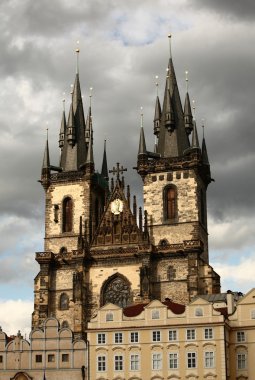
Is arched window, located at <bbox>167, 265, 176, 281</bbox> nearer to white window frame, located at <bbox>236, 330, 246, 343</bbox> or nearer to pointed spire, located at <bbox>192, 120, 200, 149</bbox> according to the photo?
pointed spire, located at <bbox>192, 120, 200, 149</bbox>

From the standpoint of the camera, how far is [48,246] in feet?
259

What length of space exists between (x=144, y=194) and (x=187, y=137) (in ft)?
25.9

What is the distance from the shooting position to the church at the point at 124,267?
57.5 metres

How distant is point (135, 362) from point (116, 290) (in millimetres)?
18132

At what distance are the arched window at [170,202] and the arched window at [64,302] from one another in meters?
12.4

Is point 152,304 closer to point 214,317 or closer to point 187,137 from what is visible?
point 214,317

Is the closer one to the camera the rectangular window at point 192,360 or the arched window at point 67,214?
the rectangular window at point 192,360

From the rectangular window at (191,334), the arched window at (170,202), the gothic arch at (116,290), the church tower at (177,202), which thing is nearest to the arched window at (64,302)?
the gothic arch at (116,290)

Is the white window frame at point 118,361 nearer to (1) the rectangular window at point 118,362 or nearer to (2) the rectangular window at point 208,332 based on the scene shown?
(1) the rectangular window at point 118,362

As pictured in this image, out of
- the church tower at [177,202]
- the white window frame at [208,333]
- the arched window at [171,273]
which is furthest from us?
the arched window at [171,273]

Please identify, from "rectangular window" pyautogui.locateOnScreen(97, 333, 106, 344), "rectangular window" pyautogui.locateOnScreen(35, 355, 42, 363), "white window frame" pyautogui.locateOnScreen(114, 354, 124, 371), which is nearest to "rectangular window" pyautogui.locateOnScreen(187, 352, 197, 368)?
"white window frame" pyautogui.locateOnScreen(114, 354, 124, 371)

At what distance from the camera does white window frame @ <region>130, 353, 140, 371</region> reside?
2243 inches

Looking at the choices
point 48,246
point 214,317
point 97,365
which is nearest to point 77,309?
point 48,246

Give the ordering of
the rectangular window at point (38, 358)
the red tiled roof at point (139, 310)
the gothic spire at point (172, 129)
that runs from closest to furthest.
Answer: the red tiled roof at point (139, 310) < the rectangular window at point (38, 358) < the gothic spire at point (172, 129)
